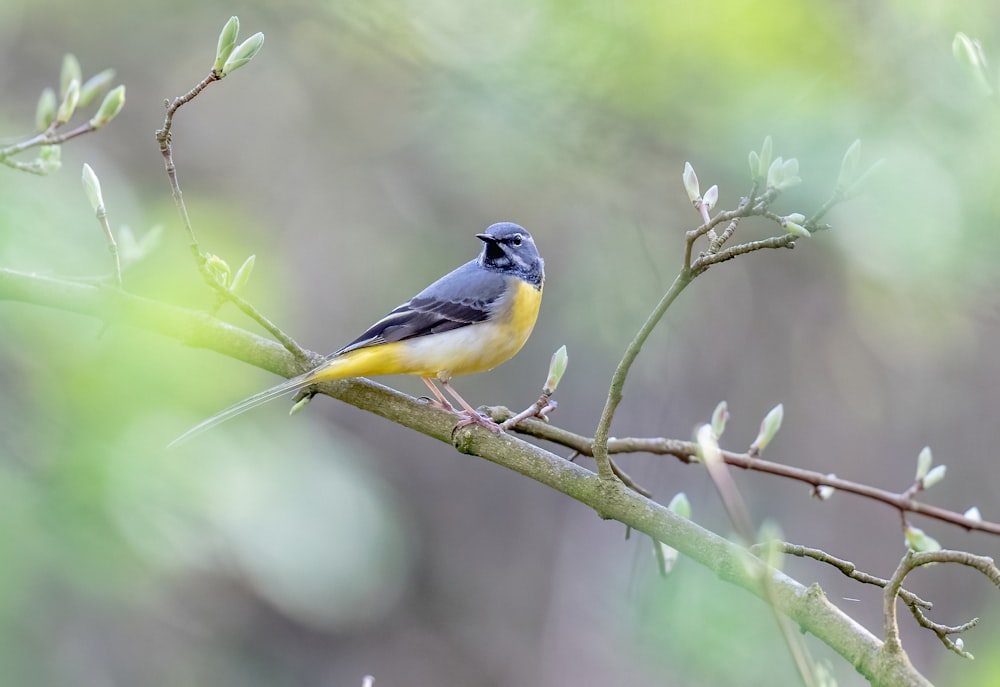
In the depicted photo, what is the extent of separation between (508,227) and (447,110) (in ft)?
1.88

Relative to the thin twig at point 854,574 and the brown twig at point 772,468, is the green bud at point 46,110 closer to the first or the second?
the brown twig at point 772,468

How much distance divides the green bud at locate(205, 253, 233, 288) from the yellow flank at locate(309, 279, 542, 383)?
787 mm

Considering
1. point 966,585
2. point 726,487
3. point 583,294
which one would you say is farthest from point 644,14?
point 966,585

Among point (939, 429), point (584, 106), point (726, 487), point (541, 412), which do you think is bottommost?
point (726, 487)

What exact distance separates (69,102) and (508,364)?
474 centimetres

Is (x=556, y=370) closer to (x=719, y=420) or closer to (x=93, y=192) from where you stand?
(x=719, y=420)

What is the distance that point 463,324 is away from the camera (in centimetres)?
368

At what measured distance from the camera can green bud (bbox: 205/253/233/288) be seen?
2.41 meters

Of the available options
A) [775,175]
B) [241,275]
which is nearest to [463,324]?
[241,275]

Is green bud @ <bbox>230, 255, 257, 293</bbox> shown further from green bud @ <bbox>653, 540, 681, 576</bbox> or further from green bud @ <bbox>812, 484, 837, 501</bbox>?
green bud @ <bbox>812, 484, 837, 501</bbox>

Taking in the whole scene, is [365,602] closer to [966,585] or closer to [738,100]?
[738,100]

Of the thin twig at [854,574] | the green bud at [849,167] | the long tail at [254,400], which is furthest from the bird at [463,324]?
the green bud at [849,167]

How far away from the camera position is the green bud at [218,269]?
2.41m

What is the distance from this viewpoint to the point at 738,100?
11.0 feet
